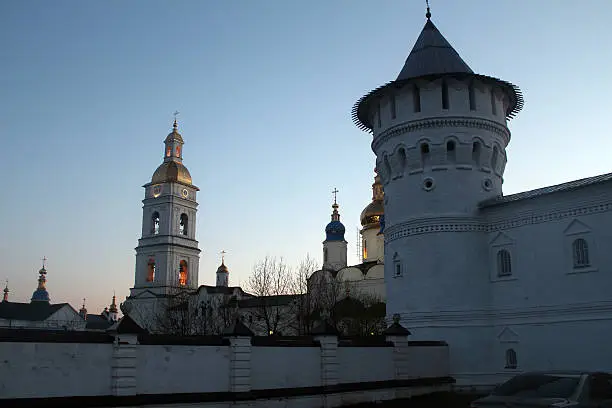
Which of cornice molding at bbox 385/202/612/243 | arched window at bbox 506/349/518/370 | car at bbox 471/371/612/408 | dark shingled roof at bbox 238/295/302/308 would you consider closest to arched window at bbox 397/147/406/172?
cornice molding at bbox 385/202/612/243

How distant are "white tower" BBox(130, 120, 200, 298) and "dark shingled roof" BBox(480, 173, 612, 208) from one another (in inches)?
1767

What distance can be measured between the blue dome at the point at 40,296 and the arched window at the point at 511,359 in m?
82.5

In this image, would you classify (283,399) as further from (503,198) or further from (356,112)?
(356,112)

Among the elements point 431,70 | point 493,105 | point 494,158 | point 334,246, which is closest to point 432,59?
point 431,70

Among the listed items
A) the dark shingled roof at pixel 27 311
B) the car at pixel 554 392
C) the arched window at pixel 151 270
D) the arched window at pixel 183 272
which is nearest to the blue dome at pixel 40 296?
the dark shingled roof at pixel 27 311

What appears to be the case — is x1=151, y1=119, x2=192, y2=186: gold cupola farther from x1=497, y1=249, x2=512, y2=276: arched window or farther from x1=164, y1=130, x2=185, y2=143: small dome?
x1=497, y1=249, x2=512, y2=276: arched window

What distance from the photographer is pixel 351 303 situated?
137 ft

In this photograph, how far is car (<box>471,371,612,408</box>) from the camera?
28.1 ft

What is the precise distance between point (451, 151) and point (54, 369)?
17065 mm

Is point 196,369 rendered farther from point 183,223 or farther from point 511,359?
point 183,223

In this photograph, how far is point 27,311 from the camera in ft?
273

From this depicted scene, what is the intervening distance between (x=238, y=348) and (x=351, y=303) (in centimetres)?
2603

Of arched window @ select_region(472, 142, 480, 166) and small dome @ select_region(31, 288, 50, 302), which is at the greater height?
arched window @ select_region(472, 142, 480, 166)

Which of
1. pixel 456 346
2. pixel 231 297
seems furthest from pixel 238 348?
pixel 231 297
